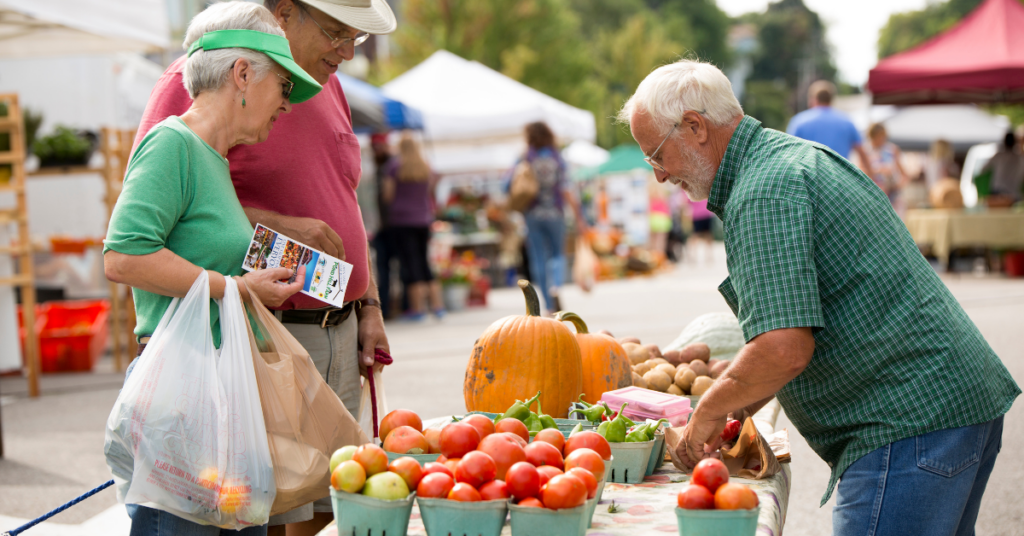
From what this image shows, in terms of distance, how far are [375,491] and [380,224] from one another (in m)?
9.25

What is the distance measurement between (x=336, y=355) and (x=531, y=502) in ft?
3.96

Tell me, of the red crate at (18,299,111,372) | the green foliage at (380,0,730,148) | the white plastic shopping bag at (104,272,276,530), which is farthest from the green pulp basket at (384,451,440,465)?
the green foliage at (380,0,730,148)

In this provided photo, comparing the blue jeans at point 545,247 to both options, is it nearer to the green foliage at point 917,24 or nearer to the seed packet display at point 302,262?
the seed packet display at point 302,262

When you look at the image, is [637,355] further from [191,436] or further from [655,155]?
[191,436]

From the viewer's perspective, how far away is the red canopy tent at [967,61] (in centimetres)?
1092

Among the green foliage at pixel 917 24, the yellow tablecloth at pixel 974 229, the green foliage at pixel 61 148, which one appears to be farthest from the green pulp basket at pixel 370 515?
the green foliage at pixel 917 24

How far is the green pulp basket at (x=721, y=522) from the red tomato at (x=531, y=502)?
27cm

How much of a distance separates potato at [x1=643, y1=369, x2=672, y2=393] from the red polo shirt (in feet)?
3.40

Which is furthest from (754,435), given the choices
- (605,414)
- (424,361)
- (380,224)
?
(380,224)

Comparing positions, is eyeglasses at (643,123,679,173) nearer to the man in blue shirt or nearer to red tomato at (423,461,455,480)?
red tomato at (423,461,455,480)

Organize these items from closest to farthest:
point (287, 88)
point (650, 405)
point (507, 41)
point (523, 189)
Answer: point (287, 88), point (650, 405), point (523, 189), point (507, 41)

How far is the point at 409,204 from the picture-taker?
10.5 metres

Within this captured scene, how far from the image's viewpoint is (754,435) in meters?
2.24

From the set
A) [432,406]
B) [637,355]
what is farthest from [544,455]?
[432,406]
